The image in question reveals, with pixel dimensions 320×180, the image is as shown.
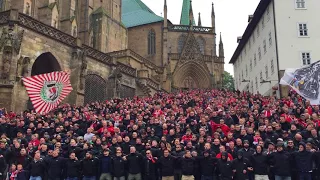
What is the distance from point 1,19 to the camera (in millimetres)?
21594

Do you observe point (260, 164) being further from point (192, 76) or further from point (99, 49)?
point (192, 76)

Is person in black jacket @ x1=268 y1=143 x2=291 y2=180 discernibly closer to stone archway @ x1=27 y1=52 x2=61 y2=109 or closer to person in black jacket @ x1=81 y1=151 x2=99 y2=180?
person in black jacket @ x1=81 y1=151 x2=99 y2=180

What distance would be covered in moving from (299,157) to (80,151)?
6.53 metres

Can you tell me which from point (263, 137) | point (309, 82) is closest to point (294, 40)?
point (309, 82)

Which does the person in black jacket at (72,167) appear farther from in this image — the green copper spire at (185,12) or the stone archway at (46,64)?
the green copper spire at (185,12)

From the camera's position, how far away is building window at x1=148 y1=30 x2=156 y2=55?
5716cm

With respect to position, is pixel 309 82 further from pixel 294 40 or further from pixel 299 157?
pixel 294 40

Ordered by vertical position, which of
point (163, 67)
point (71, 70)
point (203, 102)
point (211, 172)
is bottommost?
point (211, 172)

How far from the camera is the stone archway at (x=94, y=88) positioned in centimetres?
2791

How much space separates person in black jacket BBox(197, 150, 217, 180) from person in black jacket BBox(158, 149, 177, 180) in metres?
0.89

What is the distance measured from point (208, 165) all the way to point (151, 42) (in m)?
48.4

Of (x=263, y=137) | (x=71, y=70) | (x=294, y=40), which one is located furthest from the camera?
(x=294, y=40)

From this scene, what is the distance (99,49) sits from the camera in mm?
41500

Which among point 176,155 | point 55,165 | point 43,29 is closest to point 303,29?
point 43,29
